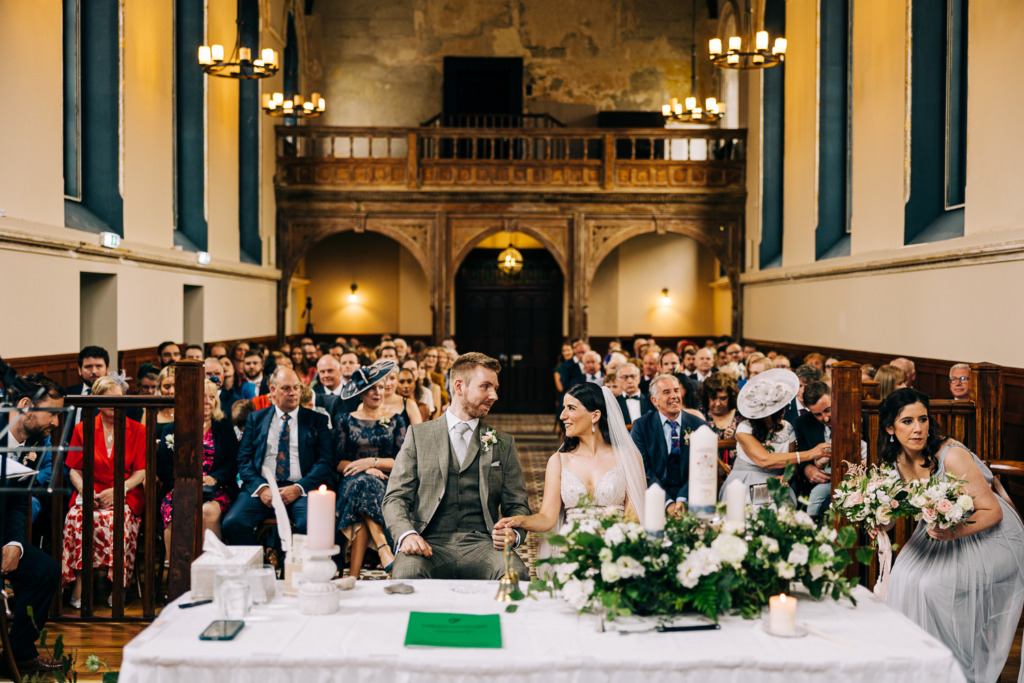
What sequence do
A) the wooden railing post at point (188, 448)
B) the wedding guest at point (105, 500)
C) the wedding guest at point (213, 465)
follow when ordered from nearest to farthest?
the wooden railing post at point (188, 448), the wedding guest at point (105, 500), the wedding guest at point (213, 465)

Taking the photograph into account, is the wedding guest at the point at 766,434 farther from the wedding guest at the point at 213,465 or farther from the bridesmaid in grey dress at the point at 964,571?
the wedding guest at the point at 213,465

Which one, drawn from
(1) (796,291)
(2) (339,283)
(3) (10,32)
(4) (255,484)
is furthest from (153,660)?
(2) (339,283)

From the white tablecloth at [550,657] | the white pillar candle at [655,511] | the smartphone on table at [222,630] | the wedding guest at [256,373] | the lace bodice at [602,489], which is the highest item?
the wedding guest at [256,373]

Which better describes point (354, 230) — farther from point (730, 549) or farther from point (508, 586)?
point (730, 549)

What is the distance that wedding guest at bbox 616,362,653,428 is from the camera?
26.0 feet

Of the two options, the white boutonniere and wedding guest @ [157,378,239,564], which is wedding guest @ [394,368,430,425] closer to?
wedding guest @ [157,378,239,564]

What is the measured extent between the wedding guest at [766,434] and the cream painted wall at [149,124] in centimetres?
732

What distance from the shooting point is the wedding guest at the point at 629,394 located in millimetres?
7914

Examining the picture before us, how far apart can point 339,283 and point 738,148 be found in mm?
8249

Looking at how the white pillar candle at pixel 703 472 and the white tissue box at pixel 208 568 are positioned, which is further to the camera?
the white tissue box at pixel 208 568

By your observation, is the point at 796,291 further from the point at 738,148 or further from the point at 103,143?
the point at 103,143

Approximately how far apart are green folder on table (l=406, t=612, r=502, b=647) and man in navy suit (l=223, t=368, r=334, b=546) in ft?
9.92

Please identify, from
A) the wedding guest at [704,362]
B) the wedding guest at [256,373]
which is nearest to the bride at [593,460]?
the wedding guest at [256,373]

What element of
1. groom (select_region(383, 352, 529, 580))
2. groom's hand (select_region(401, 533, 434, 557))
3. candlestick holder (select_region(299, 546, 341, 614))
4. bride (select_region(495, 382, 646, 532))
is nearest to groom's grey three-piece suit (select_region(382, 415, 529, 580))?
groom (select_region(383, 352, 529, 580))
